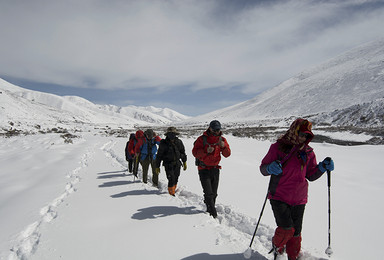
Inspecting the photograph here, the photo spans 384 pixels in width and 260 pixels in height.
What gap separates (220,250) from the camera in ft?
11.7

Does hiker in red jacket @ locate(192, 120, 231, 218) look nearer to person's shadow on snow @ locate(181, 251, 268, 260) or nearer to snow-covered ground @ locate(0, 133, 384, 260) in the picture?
snow-covered ground @ locate(0, 133, 384, 260)

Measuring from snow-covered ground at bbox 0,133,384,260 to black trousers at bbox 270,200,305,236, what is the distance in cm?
78

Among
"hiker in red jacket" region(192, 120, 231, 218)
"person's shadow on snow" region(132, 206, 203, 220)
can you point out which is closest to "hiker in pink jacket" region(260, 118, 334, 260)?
"hiker in red jacket" region(192, 120, 231, 218)

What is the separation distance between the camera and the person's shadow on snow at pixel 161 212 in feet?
16.1

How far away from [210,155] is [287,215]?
209cm

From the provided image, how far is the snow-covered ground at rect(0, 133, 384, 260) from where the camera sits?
3.56 meters

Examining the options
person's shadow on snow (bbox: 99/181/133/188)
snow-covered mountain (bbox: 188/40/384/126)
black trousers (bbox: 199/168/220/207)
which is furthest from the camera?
snow-covered mountain (bbox: 188/40/384/126)

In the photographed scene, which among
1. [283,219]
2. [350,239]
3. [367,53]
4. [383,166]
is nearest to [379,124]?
[383,166]

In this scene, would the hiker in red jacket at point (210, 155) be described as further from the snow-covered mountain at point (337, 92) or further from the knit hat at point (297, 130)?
the snow-covered mountain at point (337, 92)

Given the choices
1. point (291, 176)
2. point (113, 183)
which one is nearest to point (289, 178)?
point (291, 176)

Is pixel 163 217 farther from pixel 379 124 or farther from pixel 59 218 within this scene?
pixel 379 124

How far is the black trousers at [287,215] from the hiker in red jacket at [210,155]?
185cm

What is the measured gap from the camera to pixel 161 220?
469cm

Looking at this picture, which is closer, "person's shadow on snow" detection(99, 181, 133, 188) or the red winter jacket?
the red winter jacket
